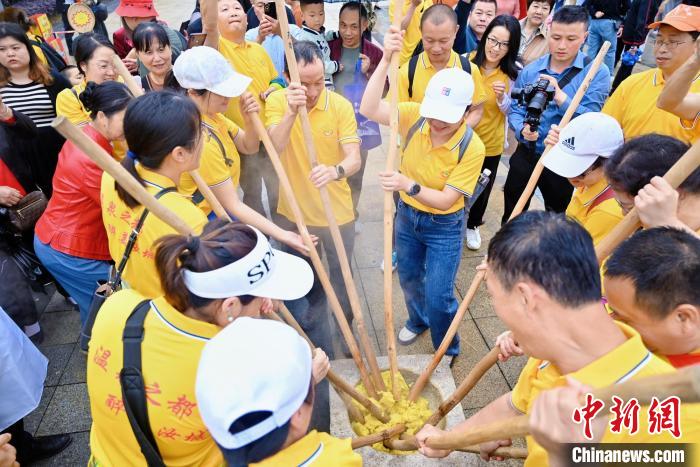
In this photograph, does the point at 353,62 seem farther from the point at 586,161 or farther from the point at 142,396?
the point at 142,396

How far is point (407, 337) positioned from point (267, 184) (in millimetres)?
2178

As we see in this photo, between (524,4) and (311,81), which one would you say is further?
(524,4)

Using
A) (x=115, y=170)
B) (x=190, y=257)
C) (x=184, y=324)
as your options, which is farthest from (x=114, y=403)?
(x=115, y=170)

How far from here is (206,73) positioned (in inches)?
121

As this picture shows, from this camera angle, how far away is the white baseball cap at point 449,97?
3053mm

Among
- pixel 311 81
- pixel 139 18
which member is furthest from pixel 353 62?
pixel 139 18

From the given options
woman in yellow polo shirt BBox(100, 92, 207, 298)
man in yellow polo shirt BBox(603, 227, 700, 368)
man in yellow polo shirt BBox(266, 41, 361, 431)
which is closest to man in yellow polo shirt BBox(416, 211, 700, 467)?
man in yellow polo shirt BBox(603, 227, 700, 368)

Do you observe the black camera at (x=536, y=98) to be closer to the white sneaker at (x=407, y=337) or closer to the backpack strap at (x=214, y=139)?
the white sneaker at (x=407, y=337)

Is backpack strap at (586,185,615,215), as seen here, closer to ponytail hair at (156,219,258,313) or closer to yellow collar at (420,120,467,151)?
yellow collar at (420,120,467,151)

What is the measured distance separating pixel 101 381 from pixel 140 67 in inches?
149

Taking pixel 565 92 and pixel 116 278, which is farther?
pixel 565 92

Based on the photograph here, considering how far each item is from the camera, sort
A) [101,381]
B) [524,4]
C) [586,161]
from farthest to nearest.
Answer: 1. [524,4]
2. [586,161]
3. [101,381]

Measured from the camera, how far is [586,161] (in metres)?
2.80

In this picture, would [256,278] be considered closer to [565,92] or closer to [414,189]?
[414,189]
